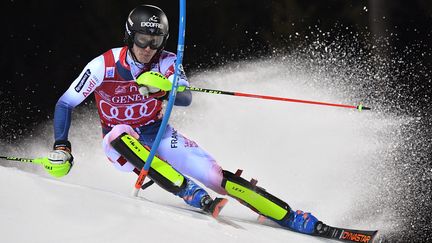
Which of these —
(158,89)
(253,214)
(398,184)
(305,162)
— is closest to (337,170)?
(305,162)

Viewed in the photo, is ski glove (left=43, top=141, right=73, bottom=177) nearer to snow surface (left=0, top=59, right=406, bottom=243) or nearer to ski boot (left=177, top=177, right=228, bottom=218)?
snow surface (left=0, top=59, right=406, bottom=243)

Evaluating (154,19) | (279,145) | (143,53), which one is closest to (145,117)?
(143,53)

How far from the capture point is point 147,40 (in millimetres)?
3779

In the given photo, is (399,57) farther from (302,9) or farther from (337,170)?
(337,170)

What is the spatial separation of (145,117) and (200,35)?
249cm

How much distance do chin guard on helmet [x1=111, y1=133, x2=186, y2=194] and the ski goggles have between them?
55 cm

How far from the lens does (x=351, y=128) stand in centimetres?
584

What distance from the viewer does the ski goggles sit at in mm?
3771

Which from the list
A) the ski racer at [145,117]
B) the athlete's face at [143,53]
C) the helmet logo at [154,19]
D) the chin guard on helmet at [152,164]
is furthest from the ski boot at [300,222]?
the helmet logo at [154,19]

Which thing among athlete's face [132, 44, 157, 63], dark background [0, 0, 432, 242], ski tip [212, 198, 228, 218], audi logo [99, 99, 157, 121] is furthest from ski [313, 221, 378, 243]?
dark background [0, 0, 432, 242]

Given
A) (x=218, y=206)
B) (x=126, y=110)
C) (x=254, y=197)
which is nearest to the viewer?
(x=218, y=206)

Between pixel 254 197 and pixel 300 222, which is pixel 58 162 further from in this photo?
pixel 300 222

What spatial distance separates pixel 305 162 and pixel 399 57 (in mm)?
1618

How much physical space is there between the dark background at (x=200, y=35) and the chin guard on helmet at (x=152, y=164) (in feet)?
8.87
